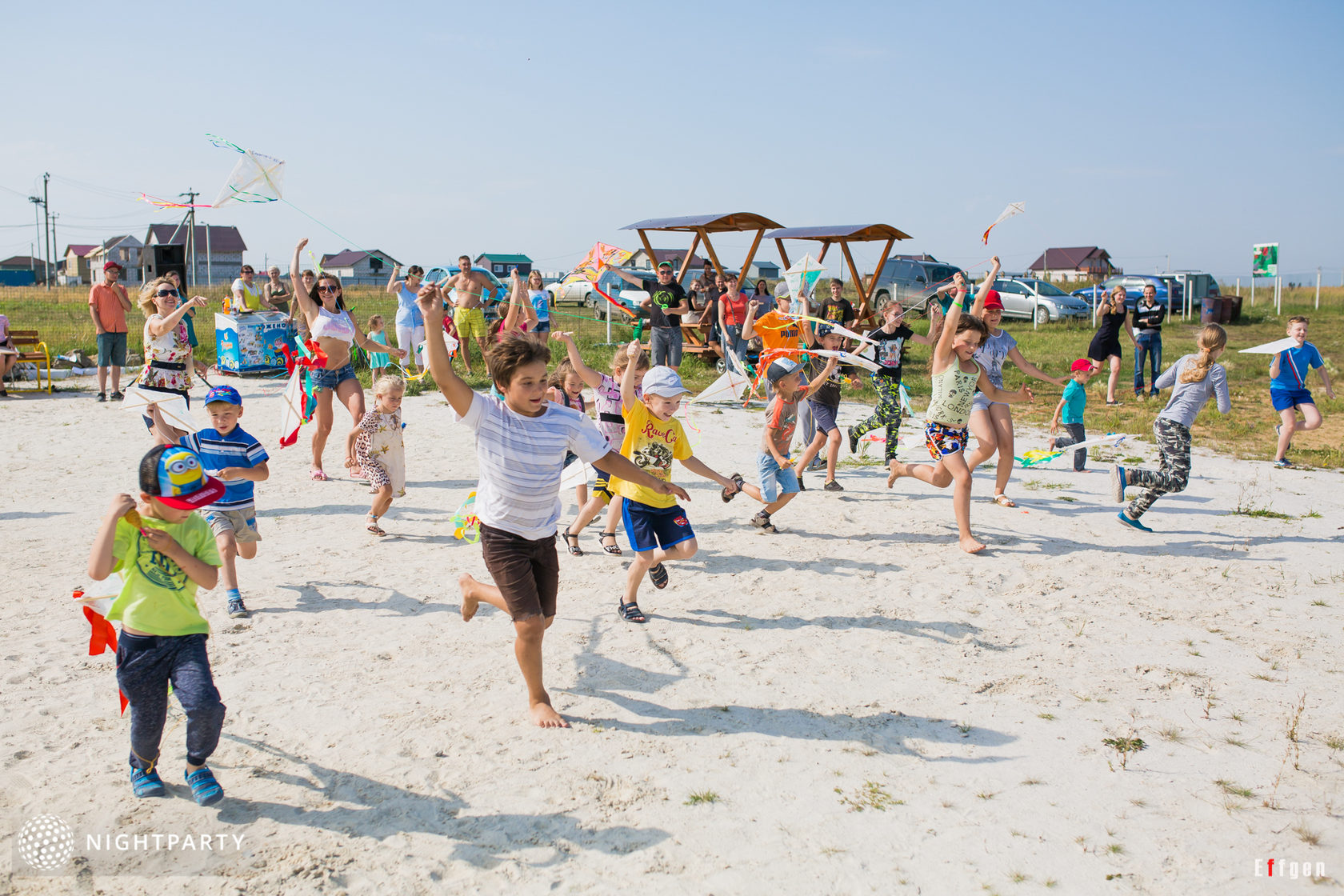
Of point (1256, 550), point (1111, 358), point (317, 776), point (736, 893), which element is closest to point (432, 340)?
point (317, 776)

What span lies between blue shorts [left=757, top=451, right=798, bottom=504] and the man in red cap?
27.9 feet

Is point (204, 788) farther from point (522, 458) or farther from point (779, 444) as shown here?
point (779, 444)

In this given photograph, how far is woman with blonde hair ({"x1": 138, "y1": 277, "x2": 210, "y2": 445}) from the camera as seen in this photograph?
7.78 meters

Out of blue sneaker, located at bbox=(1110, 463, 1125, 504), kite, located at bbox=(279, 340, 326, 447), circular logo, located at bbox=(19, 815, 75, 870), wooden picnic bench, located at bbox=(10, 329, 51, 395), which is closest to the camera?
circular logo, located at bbox=(19, 815, 75, 870)

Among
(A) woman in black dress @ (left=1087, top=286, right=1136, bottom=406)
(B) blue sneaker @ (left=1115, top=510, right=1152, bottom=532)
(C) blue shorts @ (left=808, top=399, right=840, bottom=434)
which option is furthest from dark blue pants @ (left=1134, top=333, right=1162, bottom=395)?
(C) blue shorts @ (left=808, top=399, right=840, bottom=434)

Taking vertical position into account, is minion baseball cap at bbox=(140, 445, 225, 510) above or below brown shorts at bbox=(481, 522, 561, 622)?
above

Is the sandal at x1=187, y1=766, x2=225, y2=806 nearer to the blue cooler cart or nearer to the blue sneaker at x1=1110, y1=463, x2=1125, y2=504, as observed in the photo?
the blue sneaker at x1=1110, y1=463, x2=1125, y2=504

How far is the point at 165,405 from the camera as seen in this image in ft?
22.0

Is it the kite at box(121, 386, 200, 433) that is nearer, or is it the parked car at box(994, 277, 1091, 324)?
the kite at box(121, 386, 200, 433)

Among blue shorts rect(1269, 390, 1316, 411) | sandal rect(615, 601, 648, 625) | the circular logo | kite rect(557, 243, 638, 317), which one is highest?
kite rect(557, 243, 638, 317)

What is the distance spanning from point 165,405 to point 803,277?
6.82 metres

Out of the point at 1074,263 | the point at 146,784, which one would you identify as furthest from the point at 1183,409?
the point at 1074,263

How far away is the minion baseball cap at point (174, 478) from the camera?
3.15m

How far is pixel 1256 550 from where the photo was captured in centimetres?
688
